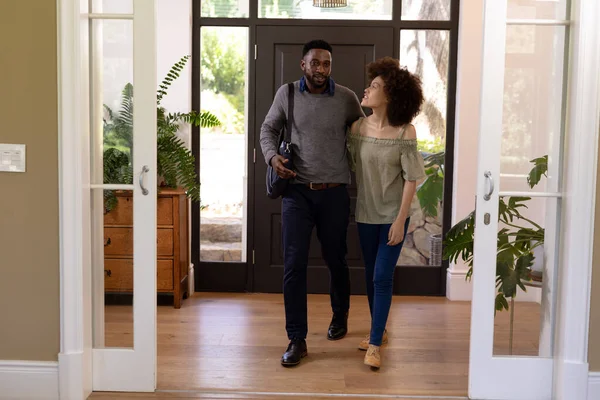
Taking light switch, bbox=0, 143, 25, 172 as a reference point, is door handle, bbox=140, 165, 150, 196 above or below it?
below

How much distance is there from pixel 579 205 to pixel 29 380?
2507 mm

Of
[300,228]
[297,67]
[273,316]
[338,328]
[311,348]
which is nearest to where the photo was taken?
[300,228]

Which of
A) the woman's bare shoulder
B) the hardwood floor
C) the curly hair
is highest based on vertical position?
the curly hair

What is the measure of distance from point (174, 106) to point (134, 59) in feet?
6.77

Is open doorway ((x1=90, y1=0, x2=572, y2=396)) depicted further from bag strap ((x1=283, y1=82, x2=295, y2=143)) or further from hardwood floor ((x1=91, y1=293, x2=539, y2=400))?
bag strap ((x1=283, y1=82, x2=295, y2=143))

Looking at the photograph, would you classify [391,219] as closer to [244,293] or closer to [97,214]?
[97,214]

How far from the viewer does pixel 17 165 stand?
3008mm

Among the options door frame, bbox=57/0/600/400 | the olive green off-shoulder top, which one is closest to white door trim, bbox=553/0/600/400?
door frame, bbox=57/0/600/400

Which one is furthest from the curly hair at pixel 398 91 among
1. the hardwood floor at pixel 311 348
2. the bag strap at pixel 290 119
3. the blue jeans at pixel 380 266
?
the hardwood floor at pixel 311 348

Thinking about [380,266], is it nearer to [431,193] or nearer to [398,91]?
[398,91]

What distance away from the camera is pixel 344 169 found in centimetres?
366

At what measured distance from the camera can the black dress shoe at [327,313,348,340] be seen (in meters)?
4.05

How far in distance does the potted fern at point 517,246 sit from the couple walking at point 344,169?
1.70ft

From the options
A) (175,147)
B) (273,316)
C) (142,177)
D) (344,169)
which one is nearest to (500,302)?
(344,169)
